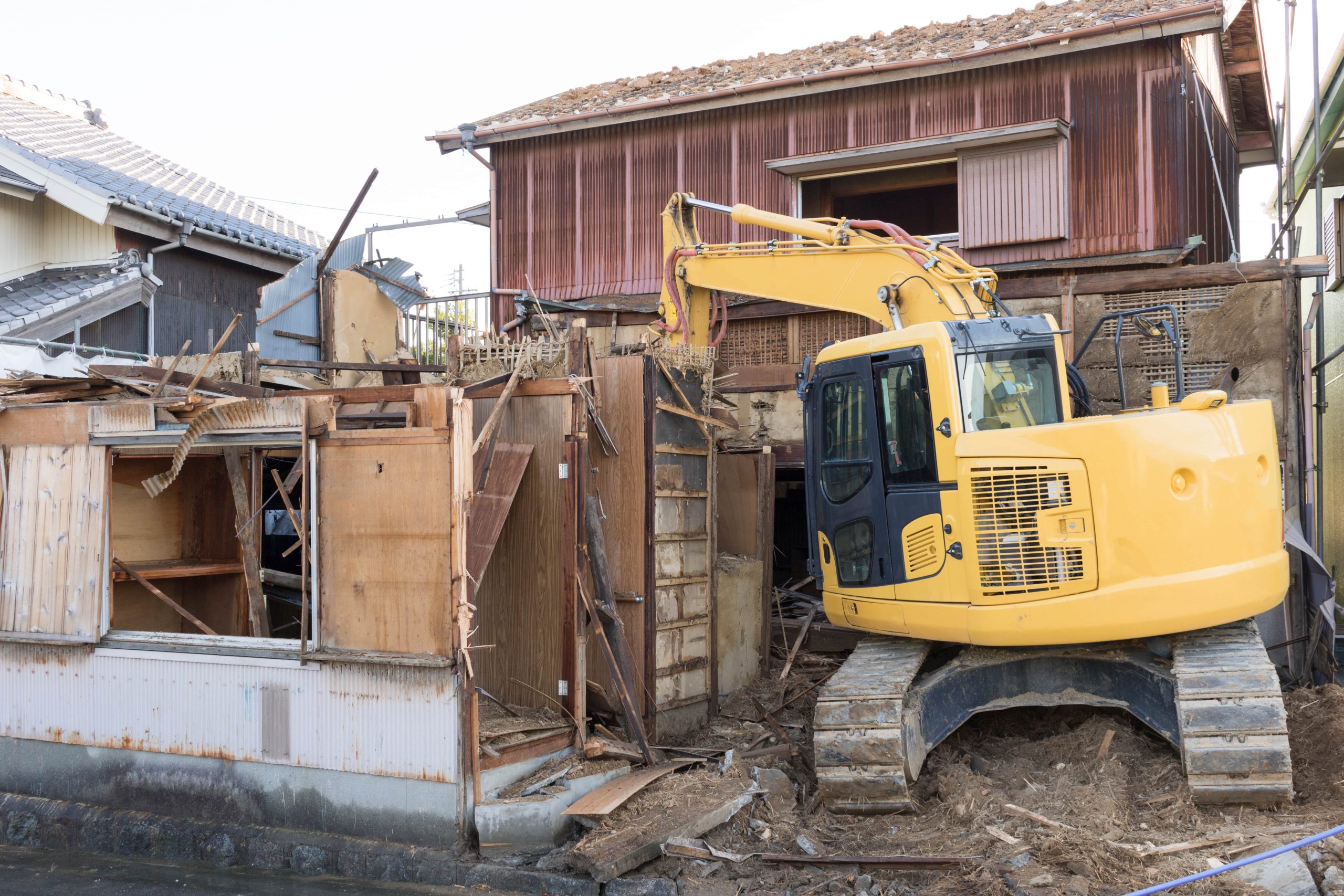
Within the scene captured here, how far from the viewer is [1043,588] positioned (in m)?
6.91

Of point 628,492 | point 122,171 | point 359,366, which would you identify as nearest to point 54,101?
A: point 122,171

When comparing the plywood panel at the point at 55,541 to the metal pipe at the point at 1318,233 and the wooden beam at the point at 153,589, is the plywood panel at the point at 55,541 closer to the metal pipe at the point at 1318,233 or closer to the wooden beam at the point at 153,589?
the wooden beam at the point at 153,589

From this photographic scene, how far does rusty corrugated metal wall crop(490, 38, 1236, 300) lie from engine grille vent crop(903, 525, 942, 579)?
5670mm

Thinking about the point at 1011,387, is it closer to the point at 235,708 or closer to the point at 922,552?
the point at 922,552

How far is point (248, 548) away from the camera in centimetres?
812

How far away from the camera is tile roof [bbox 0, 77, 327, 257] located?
15.7 m

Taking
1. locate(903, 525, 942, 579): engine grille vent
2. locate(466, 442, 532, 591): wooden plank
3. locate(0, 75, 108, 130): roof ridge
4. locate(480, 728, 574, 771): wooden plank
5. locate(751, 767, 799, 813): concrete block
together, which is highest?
locate(0, 75, 108, 130): roof ridge

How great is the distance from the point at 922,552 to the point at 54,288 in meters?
12.8

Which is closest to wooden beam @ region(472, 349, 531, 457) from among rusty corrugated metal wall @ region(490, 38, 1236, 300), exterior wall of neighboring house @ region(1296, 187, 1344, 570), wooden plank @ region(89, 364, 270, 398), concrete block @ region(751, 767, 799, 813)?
wooden plank @ region(89, 364, 270, 398)

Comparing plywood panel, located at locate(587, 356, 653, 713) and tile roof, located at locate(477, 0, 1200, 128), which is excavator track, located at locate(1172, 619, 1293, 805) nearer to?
plywood panel, located at locate(587, 356, 653, 713)

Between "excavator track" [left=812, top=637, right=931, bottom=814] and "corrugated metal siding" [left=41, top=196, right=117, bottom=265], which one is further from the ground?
"corrugated metal siding" [left=41, top=196, right=117, bottom=265]

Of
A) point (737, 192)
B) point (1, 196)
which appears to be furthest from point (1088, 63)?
point (1, 196)

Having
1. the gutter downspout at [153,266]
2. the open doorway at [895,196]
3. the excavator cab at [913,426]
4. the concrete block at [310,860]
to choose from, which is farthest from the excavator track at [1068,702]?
the gutter downspout at [153,266]

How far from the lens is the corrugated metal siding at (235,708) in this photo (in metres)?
6.69
